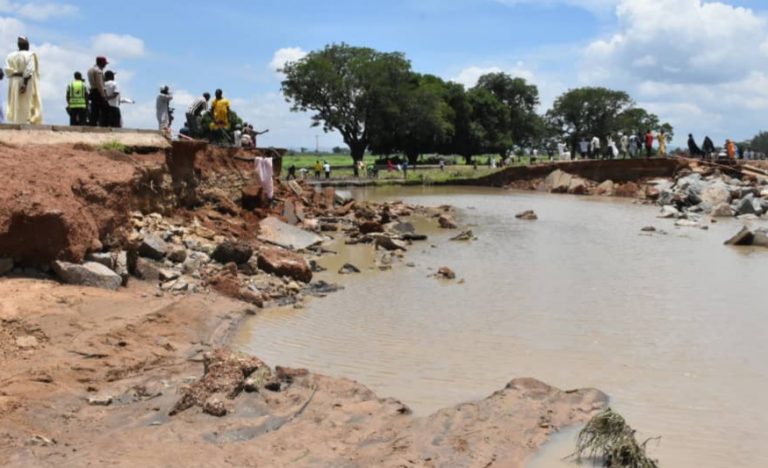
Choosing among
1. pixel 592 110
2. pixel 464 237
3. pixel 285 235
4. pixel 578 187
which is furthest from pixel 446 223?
pixel 592 110

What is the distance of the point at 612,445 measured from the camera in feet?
18.4

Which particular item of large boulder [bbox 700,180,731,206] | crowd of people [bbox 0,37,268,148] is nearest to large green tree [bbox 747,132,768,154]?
large boulder [bbox 700,180,731,206]

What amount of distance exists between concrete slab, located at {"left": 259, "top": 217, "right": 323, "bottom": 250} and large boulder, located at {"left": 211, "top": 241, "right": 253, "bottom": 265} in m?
3.78

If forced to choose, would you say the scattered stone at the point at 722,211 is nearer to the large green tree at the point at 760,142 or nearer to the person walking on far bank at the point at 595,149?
the person walking on far bank at the point at 595,149

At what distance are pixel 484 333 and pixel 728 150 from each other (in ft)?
116

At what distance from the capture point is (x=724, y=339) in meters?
9.88

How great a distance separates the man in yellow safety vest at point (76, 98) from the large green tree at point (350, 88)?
1720 inches

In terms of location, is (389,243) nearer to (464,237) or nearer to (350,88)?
(464,237)

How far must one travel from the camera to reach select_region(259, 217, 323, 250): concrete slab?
56.4 ft

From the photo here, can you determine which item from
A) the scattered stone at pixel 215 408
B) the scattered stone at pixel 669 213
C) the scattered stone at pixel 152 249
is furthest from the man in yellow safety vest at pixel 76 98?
the scattered stone at pixel 669 213

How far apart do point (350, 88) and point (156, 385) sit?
53924mm

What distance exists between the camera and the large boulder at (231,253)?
12883 millimetres

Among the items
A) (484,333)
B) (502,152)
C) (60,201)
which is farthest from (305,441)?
(502,152)

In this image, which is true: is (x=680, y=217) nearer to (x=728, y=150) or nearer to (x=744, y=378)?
(x=728, y=150)
